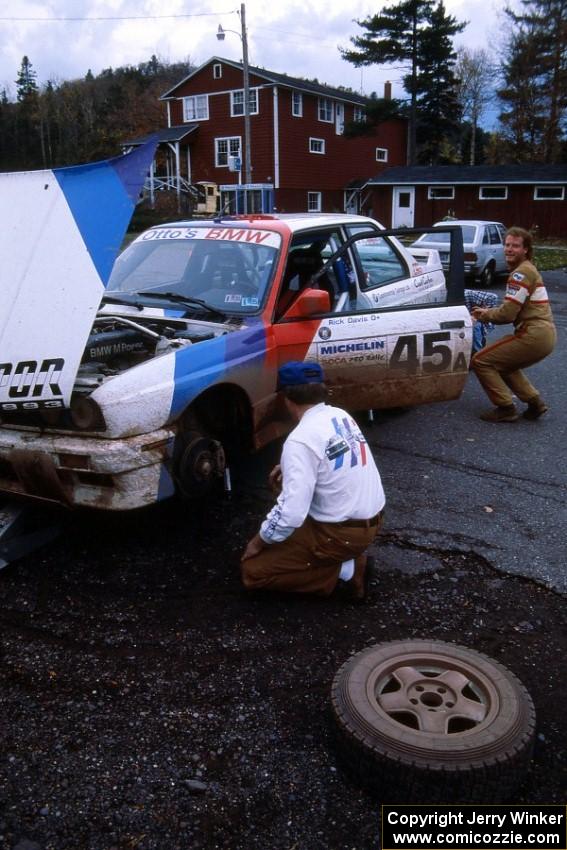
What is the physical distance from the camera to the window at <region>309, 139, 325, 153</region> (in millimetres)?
40428

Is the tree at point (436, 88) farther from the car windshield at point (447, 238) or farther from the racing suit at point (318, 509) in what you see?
the racing suit at point (318, 509)

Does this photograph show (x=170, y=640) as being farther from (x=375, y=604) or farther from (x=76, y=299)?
(x=76, y=299)

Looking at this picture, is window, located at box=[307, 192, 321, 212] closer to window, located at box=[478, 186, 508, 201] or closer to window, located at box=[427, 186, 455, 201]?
window, located at box=[427, 186, 455, 201]

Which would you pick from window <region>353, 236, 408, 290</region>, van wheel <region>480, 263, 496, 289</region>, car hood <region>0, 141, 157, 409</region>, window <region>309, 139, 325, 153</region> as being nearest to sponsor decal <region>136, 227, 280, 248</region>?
window <region>353, 236, 408, 290</region>

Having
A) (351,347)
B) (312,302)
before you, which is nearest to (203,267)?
(312,302)

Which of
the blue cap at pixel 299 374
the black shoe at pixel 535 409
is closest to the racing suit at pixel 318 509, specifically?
the blue cap at pixel 299 374

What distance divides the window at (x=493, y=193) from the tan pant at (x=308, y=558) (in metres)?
34.5

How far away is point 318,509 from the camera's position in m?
3.62

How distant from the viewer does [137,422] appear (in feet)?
12.4

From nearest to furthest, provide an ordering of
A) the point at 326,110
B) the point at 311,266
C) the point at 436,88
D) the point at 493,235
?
the point at 311,266, the point at 493,235, the point at 326,110, the point at 436,88

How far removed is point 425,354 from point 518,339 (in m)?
1.53

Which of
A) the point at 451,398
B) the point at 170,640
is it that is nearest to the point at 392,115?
the point at 451,398

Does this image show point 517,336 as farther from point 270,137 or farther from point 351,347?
point 270,137

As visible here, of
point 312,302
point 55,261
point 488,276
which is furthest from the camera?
point 488,276
